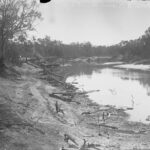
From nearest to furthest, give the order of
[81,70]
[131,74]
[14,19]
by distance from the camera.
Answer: [14,19] < [131,74] < [81,70]

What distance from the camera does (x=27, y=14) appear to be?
112 feet

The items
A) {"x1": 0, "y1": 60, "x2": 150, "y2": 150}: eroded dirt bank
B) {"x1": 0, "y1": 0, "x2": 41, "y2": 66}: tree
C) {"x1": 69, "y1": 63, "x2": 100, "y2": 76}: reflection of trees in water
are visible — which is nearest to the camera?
{"x1": 0, "y1": 60, "x2": 150, "y2": 150}: eroded dirt bank

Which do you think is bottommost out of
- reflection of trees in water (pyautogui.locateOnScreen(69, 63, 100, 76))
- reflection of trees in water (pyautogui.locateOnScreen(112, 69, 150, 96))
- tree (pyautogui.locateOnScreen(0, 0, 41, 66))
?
reflection of trees in water (pyautogui.locateOnScreen(112, 69, 150, 96))

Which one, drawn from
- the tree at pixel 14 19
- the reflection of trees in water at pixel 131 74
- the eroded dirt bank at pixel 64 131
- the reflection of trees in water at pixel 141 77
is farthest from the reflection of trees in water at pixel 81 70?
the eroded dirt bank at pixel 64 131

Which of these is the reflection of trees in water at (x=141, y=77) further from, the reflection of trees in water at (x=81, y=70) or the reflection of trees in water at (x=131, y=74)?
the reflection of trees in water at (x=81, y=70)

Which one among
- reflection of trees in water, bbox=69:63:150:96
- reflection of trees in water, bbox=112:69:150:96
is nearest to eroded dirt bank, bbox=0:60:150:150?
reflection of trees in water, bbox=69:63:150:96

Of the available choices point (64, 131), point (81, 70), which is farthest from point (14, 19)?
point (81, 70)

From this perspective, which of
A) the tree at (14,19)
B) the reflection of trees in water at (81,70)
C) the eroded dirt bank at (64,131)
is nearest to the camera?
the eroded dirt bank at (64,131)

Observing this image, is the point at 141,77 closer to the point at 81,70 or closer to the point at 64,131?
the point at 81,70

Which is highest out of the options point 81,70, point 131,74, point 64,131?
point 64,131

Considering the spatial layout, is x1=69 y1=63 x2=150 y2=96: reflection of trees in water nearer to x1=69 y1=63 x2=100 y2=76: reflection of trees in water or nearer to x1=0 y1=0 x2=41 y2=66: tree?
x1=69 y1=63 x2=100 y2=76: reflection of trees in water

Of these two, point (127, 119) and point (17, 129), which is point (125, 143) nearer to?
point (17, 129)

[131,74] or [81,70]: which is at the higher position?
[81,70]

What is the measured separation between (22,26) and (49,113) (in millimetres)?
20317
